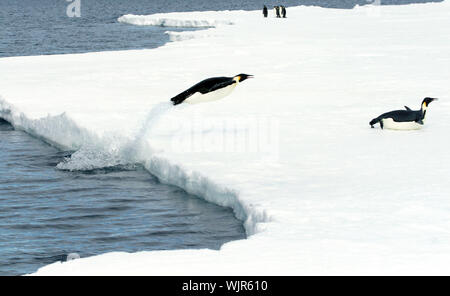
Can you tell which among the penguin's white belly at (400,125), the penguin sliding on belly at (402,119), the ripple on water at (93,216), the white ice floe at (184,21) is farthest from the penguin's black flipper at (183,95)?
the white ice floe at (184,21)

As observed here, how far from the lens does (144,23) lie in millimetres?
52094

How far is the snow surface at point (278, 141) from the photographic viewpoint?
7176 mm

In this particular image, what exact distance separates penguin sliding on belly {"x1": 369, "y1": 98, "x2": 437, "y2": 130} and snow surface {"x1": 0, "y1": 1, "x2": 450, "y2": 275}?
178 mm

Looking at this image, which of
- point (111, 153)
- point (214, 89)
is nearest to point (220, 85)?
point (214, 89)

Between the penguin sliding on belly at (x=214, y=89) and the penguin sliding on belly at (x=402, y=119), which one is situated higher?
the penguin sliding on belly at (x=214, y=89)

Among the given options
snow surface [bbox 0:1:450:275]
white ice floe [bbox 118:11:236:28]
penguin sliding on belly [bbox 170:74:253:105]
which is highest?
penguin sliding on belly [bbox 170:74:253:105]

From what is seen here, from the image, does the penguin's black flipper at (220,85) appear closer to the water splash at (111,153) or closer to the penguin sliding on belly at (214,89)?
the penguin sliding on belly at (214,89)

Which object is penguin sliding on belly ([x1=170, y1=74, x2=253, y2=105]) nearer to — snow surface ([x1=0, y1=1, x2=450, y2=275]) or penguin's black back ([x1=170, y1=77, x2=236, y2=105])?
penguin's black back ([x1=170, y1=77, x2=236, y2=105])

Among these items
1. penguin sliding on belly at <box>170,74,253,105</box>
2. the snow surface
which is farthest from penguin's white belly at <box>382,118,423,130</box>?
penguin sliding on belly at <box>170,74,253,105</box>

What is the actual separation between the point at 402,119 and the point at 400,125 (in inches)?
4.9

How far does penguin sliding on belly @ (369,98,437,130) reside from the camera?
1228cm

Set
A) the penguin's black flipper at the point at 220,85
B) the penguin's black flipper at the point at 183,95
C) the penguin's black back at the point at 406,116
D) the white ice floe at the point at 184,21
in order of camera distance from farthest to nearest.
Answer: the white ice floe at the point at 184,21 < the penguin's black back at the point at 406,116 < the penguin's black flipper at the point at 183,95 < the penguin's black flipper at the point at 220,85
